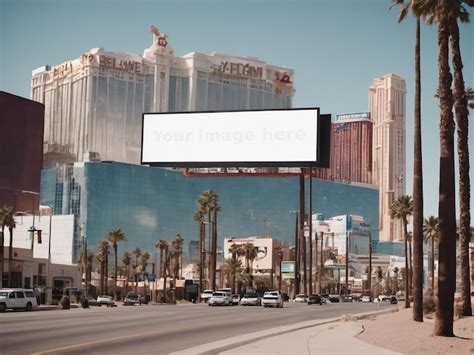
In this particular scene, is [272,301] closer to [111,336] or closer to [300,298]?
[300,298]

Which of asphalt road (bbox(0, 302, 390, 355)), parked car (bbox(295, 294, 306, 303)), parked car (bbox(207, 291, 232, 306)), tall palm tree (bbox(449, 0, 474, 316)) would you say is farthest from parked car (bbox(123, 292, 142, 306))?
tall palm tree (bbox(449, 0, 474, 316))

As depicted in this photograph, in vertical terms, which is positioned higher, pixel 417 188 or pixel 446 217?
pixel 417 188

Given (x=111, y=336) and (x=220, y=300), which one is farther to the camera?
(x=220, y=300)

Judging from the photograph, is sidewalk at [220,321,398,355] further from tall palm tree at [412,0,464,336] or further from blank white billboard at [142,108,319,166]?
blank white billboard at [142,108,319,166]

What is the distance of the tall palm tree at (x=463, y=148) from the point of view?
1406 inches

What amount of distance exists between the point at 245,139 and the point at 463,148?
852 inches

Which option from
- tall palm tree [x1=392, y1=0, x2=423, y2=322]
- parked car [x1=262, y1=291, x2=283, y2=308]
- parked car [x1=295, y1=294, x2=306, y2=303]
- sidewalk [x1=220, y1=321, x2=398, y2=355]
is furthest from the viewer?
parked car [x1=295, y1=294, x2=306, y2=303]

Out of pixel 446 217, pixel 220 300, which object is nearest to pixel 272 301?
pixel 220 300

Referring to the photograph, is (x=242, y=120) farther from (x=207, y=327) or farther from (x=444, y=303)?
(x=444, y=303)

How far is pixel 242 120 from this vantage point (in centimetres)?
5916

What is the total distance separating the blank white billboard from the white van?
12860 mm

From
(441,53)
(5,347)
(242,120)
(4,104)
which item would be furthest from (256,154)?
(4,104)

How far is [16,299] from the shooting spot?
185 ft

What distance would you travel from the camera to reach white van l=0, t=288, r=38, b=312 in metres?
54.6
